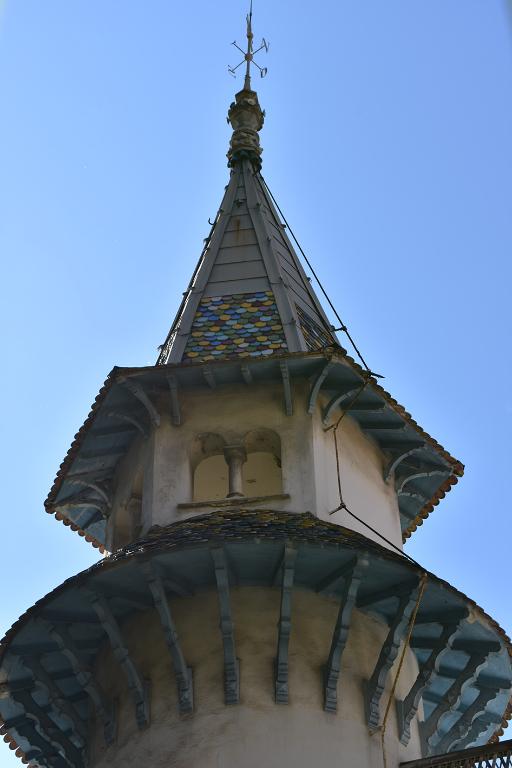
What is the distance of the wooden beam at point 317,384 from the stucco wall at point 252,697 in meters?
3.13

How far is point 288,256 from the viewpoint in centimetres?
2636

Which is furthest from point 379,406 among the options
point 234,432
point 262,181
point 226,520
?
point 262,181

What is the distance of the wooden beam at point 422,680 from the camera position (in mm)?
18703

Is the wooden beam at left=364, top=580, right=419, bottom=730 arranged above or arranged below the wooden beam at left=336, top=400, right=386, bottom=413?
below

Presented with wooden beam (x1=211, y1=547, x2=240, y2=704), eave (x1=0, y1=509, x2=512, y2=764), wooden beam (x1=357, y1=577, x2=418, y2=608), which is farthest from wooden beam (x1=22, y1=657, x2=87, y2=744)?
wooden beam (x1=357, y1=577, x2=418, y2=608)

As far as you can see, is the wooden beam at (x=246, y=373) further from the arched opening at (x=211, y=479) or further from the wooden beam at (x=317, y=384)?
the arched opening at (x=211, y=479)

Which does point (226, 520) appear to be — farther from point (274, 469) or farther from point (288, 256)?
point (288, 256)

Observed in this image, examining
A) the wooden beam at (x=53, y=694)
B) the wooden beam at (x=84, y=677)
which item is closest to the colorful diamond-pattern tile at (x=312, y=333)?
the wooden beam at (x=84, y=677)

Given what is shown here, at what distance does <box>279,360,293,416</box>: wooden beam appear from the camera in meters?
21.1

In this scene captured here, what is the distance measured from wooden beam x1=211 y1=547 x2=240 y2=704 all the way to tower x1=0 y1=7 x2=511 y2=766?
25 millimetres

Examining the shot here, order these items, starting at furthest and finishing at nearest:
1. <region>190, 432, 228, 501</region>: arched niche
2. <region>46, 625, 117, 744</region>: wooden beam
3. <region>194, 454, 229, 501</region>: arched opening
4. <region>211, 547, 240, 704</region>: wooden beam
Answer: <region>194, 454, 229, 501</region>: arched opening → <region>190, 432, 228, 501</region>: arched niche → <region>46, 625, 117, 744</region>: wooden beam → <region>211, 547, 240, 704</region>: wooden beam

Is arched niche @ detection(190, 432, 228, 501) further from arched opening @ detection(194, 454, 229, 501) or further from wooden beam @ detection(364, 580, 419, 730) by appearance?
wooden beam @ detection(364, 580, 419, 730)

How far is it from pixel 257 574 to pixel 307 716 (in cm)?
186

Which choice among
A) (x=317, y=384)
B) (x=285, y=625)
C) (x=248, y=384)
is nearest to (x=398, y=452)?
(x=317, y=384)
